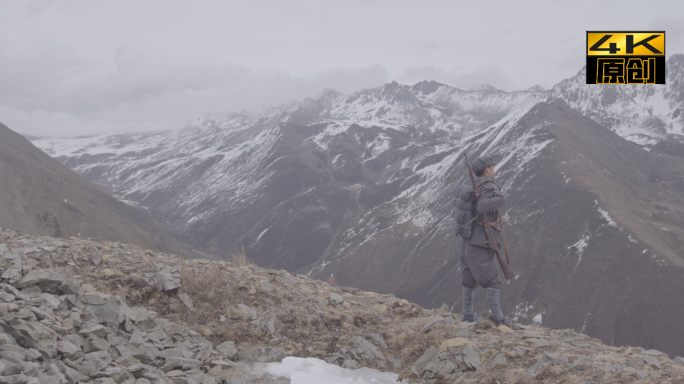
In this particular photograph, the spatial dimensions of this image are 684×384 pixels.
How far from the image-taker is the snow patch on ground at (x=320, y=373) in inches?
330

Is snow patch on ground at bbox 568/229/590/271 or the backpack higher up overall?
the backpack

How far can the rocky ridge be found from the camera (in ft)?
22.5

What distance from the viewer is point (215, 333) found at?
31.5 ft

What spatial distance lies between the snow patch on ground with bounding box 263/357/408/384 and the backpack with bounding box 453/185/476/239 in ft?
13.6

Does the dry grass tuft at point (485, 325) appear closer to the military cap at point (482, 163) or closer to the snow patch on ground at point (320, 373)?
the snow patch on ground at point (320, 373)

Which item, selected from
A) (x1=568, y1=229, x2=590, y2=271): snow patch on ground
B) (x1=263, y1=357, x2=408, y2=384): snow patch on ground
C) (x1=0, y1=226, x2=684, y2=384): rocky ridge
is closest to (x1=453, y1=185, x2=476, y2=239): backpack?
(x1=0, y1=226, x2=684, y2=384): rocky ridge

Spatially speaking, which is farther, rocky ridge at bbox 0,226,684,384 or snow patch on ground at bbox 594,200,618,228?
snow patch on ground at bbox 594,200,618,228

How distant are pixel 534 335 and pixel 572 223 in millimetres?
167230

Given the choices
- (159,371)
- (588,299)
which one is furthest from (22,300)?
(588,299)

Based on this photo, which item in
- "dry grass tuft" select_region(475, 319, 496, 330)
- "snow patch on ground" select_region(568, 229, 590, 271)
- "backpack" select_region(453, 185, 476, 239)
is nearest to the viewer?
"dry grass tuft" select_region(475, 319, 496, 330)

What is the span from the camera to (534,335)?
9938mm

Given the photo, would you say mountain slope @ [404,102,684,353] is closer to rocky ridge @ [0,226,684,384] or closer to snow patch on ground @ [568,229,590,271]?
snow patch on ground @ [568,229,590,271]

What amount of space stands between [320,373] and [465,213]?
210 inches

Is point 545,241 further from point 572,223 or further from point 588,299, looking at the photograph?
point 588,299
